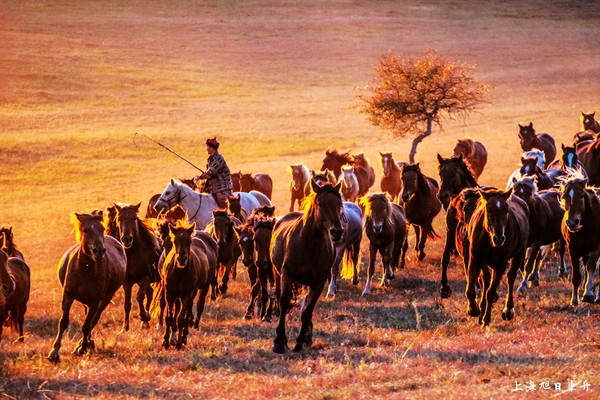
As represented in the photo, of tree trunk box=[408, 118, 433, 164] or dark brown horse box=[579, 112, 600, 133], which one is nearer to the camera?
dark brown horse box=[579, 112, 600, 133]

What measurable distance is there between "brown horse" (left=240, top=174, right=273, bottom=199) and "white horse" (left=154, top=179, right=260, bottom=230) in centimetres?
777

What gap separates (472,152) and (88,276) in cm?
1834

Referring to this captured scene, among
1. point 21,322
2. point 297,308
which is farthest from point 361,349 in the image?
point 21,322

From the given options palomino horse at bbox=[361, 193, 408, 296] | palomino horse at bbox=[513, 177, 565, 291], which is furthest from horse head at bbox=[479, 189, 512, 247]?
palomino horse at bbox=[361, 193, 408, 296]

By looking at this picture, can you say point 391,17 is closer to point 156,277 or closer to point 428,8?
point 428,8

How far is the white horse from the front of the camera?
714 inches

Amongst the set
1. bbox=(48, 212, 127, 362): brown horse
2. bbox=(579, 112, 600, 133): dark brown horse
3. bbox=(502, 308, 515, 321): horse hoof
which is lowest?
bbox=(502, 308, 515, 321): horse hoof

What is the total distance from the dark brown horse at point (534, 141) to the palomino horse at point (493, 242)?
1304 cm

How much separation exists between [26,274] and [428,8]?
7908cm

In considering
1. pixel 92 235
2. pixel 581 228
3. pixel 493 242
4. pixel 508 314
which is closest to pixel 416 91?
pixel 581 228

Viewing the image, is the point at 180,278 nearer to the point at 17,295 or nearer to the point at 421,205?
the point at 17,295

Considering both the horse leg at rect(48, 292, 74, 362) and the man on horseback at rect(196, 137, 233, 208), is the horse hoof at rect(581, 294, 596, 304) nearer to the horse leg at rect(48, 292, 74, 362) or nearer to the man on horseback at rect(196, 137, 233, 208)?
the horse leg at rect(48, 292, 74, 362)

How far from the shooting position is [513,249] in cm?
1280

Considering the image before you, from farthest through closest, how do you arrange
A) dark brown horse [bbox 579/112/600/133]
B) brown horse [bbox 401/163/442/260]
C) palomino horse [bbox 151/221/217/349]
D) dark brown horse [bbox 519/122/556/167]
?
dark brown horse [bbox 579/112/600/133] < dark brown horse [bbox 519/122/556/167] < brown horse [bbox 401/163/442/260] < palomino horse [bbox 151/221/217/349]
